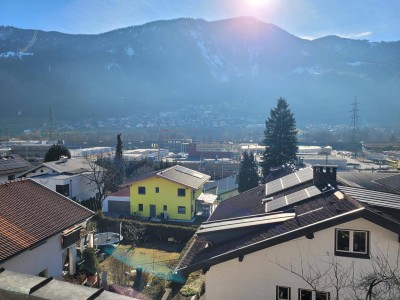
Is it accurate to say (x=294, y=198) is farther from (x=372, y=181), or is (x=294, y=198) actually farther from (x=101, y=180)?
(x=101, y=180)

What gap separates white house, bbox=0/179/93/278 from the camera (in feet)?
34.5

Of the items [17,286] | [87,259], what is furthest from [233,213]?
[17,286]

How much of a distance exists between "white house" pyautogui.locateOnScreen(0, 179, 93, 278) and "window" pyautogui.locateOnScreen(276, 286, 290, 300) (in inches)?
295

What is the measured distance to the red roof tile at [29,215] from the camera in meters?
10.6

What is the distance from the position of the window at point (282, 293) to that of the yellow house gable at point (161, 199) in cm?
2132

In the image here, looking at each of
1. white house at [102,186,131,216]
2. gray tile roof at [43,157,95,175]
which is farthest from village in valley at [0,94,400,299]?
gray tile roof at [43,157,95,175]

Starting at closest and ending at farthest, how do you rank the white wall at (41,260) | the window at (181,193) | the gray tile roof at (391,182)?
the white wall at (41,260), the gray tile roof at (391,182), the window at (181,193)

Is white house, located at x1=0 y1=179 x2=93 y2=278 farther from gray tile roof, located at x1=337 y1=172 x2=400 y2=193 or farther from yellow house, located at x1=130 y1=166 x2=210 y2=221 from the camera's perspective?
yellow house, located at x1=130 y1=166 x2=210 y2=221

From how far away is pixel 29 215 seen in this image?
41.3ft

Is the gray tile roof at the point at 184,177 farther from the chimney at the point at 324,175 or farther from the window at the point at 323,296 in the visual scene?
the window at the point at 323,296

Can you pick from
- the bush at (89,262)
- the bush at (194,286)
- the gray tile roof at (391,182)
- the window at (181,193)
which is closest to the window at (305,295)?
the bush at (194,286)

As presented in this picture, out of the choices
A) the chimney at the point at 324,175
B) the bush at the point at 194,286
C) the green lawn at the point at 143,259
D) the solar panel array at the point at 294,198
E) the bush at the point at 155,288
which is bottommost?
the green lawn at the point at 143,259

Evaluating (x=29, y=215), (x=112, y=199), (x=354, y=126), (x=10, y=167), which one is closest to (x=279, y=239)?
(x=29, y=215)

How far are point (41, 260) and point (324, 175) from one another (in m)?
11.3
